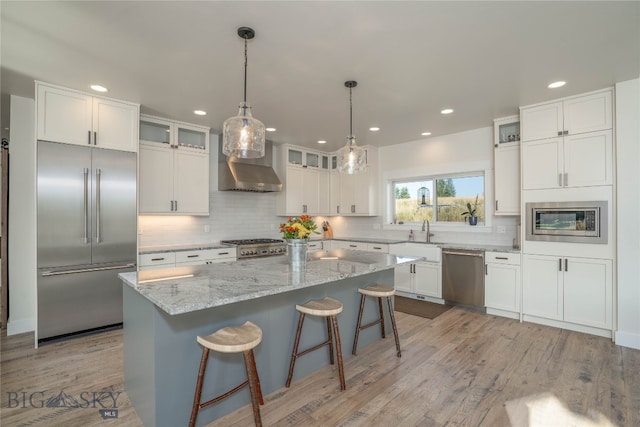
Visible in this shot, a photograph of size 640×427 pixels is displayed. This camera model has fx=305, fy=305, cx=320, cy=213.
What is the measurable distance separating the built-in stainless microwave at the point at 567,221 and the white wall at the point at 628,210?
0.17 meters

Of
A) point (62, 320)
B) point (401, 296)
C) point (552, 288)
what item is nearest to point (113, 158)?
point (62, 320)

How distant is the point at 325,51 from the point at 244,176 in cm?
265

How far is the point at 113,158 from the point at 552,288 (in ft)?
17.1

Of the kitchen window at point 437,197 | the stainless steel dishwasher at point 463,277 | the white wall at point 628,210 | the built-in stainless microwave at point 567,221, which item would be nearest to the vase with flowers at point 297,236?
the stainless steel dishwasher at point 463,277

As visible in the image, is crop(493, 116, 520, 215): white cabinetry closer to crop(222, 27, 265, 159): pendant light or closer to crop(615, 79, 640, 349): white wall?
crop(615, 79, 640, 349): white wall

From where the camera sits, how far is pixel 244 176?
466cm

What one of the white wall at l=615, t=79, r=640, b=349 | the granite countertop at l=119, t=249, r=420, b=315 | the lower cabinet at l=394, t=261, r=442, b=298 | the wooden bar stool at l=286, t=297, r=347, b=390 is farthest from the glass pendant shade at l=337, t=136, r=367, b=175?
the white wall at l=615, t=79, r=640, b=349

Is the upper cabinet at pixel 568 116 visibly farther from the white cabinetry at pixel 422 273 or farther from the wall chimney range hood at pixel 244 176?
the wall chimney range hood at pixel 244 176

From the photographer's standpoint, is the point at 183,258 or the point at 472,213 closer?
the point at 183,258

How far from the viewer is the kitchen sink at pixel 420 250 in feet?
15.0

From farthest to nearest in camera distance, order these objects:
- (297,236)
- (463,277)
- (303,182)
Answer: (303,182)
(463,277)
(297,236)

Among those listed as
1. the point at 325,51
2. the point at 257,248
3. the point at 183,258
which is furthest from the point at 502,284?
the point at 183,258

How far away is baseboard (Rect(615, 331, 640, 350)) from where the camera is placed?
296cm

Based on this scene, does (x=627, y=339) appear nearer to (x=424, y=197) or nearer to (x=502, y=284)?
(x=502, y=284)
